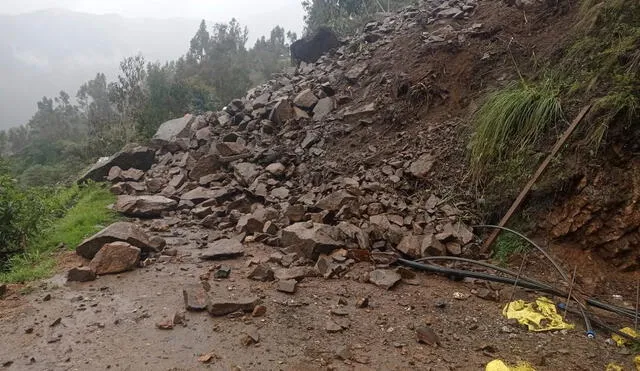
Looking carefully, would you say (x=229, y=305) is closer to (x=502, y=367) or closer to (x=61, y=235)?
(x=502, y=367)

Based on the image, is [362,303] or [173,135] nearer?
[362,303]

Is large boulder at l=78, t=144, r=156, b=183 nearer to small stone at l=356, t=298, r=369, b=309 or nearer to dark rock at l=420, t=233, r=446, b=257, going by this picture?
dark rock at l=420, t=233, r=446, b=257

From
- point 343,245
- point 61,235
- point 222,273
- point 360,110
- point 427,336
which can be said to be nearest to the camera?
point 427,336

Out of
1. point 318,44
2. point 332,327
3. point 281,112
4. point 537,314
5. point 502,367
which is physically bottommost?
point 537,314

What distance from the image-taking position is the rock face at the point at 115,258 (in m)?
4.28

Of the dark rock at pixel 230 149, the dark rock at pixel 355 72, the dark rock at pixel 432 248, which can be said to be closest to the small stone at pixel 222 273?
the dark rock at pixel 432 248

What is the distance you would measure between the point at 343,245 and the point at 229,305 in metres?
1.49

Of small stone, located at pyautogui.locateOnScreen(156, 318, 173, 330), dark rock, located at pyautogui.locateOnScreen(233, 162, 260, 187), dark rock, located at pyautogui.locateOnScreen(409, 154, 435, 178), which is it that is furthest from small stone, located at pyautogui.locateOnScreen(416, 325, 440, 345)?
dark rock, located at pyautogui.locateOnScreen(233, 162, 260, 187)

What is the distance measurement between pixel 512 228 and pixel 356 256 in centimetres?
168

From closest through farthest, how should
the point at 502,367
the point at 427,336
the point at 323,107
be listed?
1. the point at 502,367
2. the point at 427,336
3. the point at 323,107

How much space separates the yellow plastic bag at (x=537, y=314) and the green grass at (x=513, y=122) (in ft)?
5.86

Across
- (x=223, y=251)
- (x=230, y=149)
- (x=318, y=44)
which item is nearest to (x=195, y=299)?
(x=223, y=251)

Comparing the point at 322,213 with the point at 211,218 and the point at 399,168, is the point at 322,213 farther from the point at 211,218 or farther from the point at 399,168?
the point at 211,218

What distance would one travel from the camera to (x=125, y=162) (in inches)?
347
